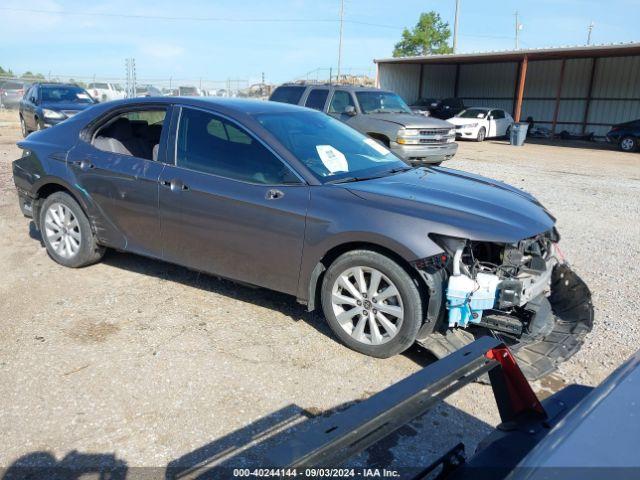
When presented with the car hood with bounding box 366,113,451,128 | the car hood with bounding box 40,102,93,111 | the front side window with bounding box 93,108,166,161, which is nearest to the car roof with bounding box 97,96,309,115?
the front side window with bounding box 93,108,166,161

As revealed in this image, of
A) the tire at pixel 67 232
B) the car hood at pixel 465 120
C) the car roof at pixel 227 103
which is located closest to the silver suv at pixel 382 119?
the car roof at pixel 227 103

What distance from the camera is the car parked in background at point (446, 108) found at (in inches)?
1104

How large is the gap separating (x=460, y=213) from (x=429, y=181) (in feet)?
2.58

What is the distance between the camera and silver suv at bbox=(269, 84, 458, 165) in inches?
436

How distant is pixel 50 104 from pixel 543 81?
85.0 ft

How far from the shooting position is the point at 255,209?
3.97m

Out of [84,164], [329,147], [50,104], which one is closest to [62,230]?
[84,164]

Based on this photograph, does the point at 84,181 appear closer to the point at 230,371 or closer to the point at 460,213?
the point at 230,371

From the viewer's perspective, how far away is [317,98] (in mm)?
11742

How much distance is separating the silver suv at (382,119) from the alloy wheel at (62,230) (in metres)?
6.86

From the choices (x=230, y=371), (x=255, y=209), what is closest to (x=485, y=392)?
(x=230, y=371)

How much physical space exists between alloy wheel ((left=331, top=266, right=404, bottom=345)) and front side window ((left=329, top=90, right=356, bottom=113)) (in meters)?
8.55

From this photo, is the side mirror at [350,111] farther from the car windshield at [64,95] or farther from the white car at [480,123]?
the white car at [480,123]

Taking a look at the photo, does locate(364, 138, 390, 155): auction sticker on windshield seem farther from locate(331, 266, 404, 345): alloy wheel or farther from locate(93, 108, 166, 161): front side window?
locate(93, 108, 166, 161): front side window
